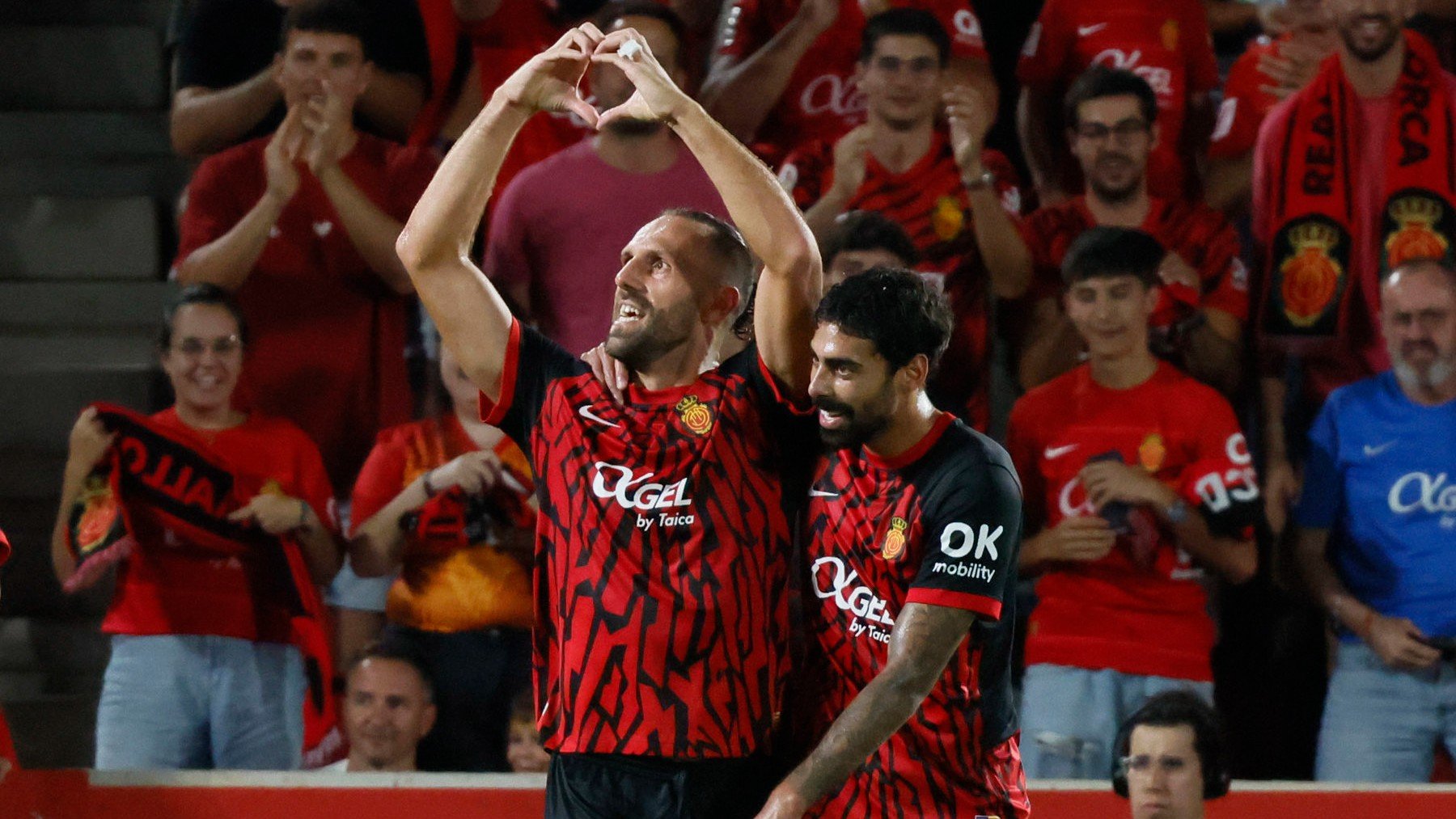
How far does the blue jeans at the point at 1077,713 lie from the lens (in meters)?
5.08

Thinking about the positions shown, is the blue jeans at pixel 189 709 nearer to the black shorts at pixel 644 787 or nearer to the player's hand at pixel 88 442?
the player's hand at pixel 88 442

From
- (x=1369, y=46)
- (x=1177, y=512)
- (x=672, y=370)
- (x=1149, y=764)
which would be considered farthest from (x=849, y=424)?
(x=1369, y=46)

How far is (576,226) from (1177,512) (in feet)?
6.23

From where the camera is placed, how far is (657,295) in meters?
3.50

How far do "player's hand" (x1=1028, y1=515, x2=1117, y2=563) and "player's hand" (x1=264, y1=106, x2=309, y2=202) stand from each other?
2448 mm

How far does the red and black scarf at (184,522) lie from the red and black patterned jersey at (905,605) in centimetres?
204

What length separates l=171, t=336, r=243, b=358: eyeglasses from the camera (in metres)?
5.34

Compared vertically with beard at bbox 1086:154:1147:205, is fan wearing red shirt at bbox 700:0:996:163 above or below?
above

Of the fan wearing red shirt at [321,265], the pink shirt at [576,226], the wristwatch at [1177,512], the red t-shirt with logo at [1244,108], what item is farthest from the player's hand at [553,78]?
the red t-shirt with logo at [1244,108]

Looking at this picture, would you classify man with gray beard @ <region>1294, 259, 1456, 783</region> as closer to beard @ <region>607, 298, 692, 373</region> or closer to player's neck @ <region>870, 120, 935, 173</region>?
player's neck @ <region>870, 120, 935, 173</region>

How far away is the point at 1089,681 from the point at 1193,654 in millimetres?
309

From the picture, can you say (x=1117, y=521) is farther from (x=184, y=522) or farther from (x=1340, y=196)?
(x=184, y=522)

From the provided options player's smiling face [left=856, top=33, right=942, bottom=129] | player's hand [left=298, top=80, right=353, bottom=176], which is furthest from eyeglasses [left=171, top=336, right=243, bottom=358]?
player's smiling face [left=856, top=33, right=942, bottom=129]

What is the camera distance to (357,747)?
5129mm
